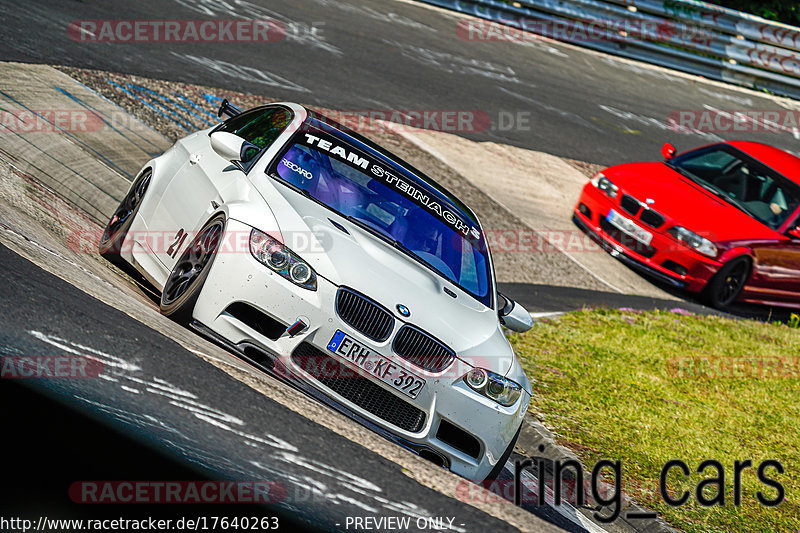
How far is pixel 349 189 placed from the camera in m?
6.07

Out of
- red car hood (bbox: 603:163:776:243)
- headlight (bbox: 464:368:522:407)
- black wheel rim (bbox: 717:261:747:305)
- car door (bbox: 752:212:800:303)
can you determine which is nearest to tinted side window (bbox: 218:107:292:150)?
headlight (bbox: 464:368:522:407)

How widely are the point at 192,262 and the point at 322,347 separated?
1.12 m

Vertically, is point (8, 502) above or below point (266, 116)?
below

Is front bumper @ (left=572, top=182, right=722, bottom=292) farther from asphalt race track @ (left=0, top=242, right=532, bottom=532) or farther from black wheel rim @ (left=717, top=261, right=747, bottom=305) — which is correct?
asphalt race track @ (left=0, top=242, right=532, bottom=532)

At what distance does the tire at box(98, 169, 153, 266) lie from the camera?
6.60 m

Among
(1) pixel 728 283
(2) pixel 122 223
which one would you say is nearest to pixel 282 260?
(2) pixel 122 223

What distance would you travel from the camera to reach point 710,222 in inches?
450

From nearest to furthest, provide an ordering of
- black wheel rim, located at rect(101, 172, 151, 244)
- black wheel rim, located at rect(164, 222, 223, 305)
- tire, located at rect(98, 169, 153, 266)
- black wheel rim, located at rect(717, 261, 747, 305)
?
black wheel rim, located at rect(164, 222, 223, 305), tire, located at rect(98, 169, 153, 266), black wheel rim, located at rect(101, 172, 151, 244), black wheel rim, located at rect(717, 261, 747, 305)

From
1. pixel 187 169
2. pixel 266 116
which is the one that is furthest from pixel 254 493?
pixel 266 116

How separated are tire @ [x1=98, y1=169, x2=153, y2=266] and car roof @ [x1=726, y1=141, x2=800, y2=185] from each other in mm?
9196

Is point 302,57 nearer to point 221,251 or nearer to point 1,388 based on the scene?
point 221,251

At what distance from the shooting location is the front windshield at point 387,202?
5.95 metres

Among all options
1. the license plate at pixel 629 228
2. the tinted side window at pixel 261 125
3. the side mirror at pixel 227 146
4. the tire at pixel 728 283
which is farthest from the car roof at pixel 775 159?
the side mirror at pixel 227 146

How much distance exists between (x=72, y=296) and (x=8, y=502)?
5.69 feet
